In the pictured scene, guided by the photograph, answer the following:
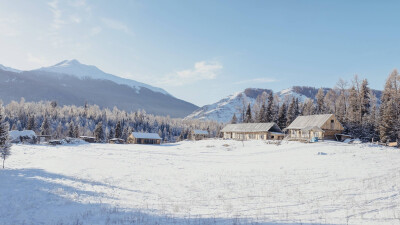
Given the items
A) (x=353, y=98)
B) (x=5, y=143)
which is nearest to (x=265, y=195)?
(x=5, y=143)

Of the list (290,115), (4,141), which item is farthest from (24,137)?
(290,115)

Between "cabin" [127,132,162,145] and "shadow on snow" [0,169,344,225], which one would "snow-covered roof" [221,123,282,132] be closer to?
"cabin" [127,132,162,145]

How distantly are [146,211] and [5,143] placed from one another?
2520 centimetres

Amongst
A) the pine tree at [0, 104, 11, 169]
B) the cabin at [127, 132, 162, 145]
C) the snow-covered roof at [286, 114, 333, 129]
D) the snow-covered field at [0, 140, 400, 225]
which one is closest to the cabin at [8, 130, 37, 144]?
the cabin at [127, 132, 162, 145]

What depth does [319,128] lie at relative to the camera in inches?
2175

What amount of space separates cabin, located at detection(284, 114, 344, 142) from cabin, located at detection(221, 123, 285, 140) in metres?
8.65

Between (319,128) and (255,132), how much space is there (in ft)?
66.6

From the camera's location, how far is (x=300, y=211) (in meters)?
11.4

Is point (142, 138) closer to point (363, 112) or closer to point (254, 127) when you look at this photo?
point (254, 127)

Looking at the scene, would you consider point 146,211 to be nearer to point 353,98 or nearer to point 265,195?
point 265,195

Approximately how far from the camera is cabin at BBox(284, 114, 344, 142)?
55.7 meters

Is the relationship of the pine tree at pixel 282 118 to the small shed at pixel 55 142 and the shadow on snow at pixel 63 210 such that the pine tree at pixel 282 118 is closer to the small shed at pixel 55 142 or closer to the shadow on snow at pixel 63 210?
the small shed at pixel 55 142

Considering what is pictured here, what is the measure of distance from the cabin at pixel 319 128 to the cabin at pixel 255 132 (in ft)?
28.4

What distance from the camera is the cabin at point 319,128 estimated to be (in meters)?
55.7
